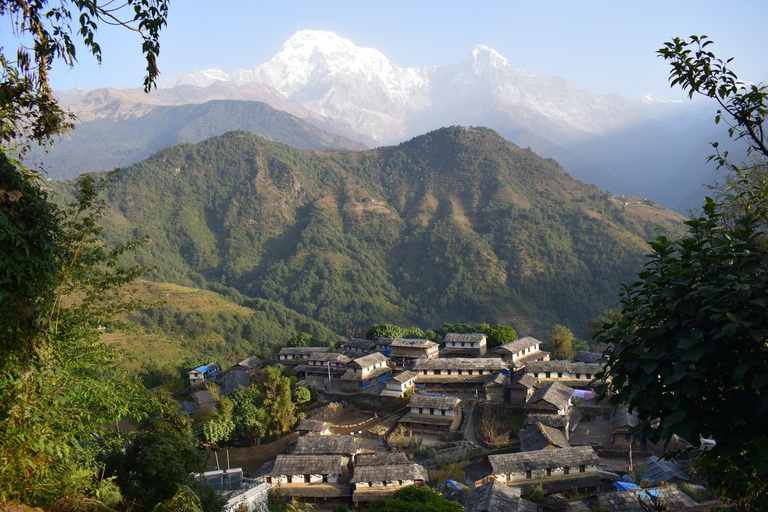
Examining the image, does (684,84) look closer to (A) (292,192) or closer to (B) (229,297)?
(B) (229,297)

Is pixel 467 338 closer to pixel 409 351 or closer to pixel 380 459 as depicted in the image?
pixel 409 351

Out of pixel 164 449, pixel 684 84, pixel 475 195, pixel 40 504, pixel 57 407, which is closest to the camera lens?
pixel 684 84

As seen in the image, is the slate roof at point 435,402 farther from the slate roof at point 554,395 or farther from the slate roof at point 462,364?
the slate roof at point 462,364

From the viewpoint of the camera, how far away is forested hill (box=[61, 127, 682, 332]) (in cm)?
9881

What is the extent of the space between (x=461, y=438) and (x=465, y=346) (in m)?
14.6

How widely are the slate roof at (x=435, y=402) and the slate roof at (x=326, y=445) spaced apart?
683 cm

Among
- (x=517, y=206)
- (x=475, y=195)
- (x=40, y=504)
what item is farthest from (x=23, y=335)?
(x=475, y=195)

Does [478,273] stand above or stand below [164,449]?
below

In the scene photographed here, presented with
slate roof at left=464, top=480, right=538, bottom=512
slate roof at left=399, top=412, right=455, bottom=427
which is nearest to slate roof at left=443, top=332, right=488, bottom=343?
slate roof at left=399, top=412, right=455, bottom=427

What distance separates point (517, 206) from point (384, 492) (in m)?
108

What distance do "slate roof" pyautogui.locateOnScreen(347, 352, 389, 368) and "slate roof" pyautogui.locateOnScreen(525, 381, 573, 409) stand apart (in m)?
14.2

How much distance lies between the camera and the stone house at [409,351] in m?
44.3

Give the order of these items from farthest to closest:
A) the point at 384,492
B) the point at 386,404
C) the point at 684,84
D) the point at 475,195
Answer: the point at 475,195
the point at 386,404
the point at 384,492
the point at 684,84

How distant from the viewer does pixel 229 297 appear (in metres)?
99.6
